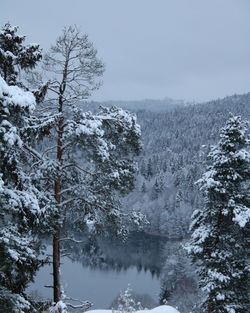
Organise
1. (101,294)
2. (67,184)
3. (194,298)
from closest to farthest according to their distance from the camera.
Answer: (67,184) → (194,298) → (101,294)

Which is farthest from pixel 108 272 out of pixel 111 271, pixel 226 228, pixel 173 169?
pixel 173 169

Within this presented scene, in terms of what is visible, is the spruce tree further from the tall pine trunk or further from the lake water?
the lake water

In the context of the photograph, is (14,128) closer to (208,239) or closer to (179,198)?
(208,239)

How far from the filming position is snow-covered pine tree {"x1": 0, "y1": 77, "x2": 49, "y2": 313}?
5078 mm

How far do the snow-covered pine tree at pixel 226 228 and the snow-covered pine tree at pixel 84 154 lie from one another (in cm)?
275

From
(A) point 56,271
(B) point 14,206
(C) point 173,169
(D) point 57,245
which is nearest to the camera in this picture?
(B) point 14,206

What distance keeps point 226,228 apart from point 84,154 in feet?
18.6

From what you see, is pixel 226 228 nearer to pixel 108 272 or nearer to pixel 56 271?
pixel 56 271

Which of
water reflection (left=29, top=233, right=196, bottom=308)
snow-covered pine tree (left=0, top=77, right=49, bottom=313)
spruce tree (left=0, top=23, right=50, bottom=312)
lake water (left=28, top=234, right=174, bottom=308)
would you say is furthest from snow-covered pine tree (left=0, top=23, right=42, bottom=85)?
lake water (left=28, top=234, right=174, bottom=308)

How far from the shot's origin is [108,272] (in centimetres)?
4756

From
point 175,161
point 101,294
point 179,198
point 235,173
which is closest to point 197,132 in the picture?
point 175,161

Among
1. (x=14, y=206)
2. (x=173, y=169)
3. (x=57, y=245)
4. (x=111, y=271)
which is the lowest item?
(x=111, y=271)

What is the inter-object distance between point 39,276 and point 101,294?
8.35 m

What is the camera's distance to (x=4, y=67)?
6879 mm
